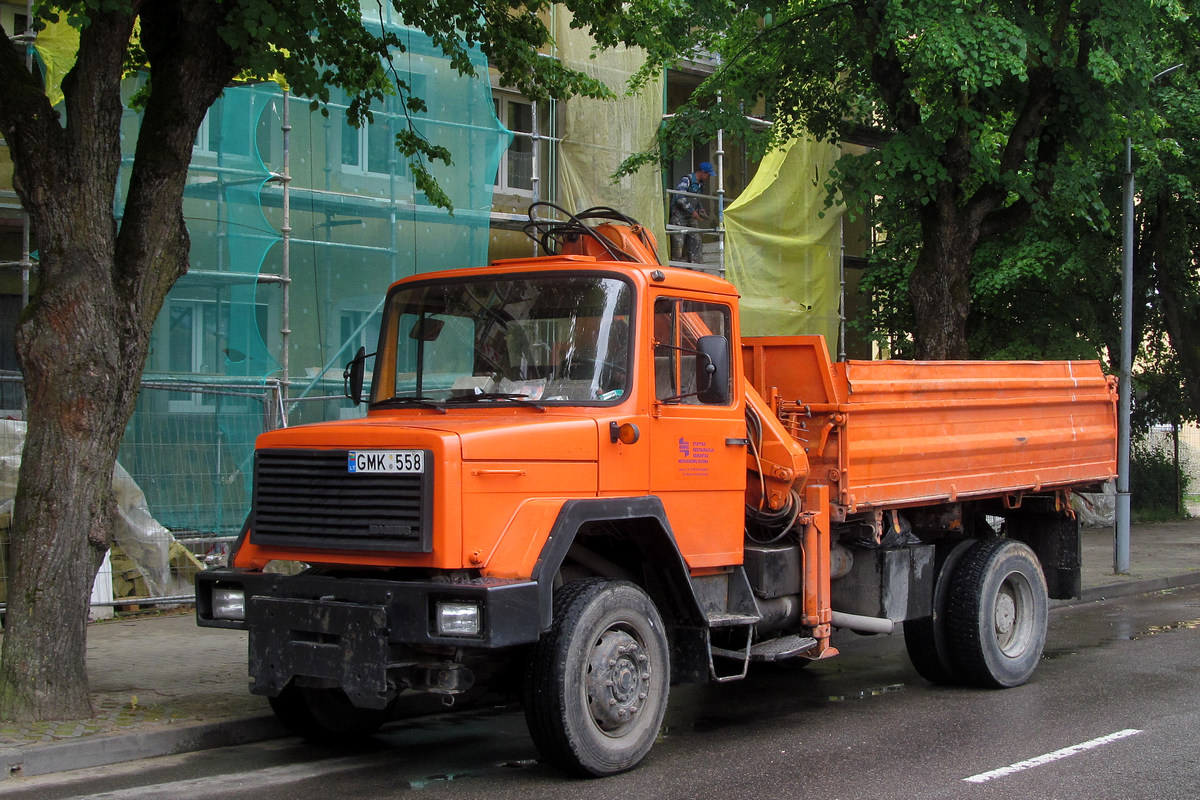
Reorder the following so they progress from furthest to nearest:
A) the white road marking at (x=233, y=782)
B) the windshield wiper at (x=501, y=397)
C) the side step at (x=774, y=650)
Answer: the side step at (x=774, y=650)
the windshield wiper at (x=501, y=397)
the white road marking at (x=233, y=782)

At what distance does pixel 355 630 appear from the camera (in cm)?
617

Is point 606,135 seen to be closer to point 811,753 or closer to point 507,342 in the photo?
point 507,342

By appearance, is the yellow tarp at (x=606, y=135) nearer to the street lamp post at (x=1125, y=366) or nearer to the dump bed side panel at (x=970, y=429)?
the street lamp post at (x=1125, y=366)

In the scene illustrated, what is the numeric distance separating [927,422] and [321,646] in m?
4.57

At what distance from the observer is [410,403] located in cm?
734

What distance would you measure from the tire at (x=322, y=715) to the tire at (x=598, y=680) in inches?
64.5

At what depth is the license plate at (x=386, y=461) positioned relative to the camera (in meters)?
6.16

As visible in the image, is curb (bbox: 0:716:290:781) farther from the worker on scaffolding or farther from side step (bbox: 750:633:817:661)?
the worker on scaffolding

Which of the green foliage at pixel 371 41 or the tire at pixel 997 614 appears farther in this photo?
the tire at pixel 997 614

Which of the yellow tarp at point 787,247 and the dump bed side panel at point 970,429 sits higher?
the yellow tarp at point 787,247

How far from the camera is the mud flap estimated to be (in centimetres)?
612

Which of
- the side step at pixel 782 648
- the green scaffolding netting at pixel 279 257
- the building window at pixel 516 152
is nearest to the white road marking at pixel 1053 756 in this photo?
the side step at pixel 782 648

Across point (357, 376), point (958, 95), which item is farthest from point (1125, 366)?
point (357, 376)

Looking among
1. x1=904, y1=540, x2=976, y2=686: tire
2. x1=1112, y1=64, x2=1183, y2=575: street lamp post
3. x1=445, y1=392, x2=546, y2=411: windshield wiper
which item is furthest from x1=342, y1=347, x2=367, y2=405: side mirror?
x1=1112, y1=64, x2=1183, y2=575: street lamp post
